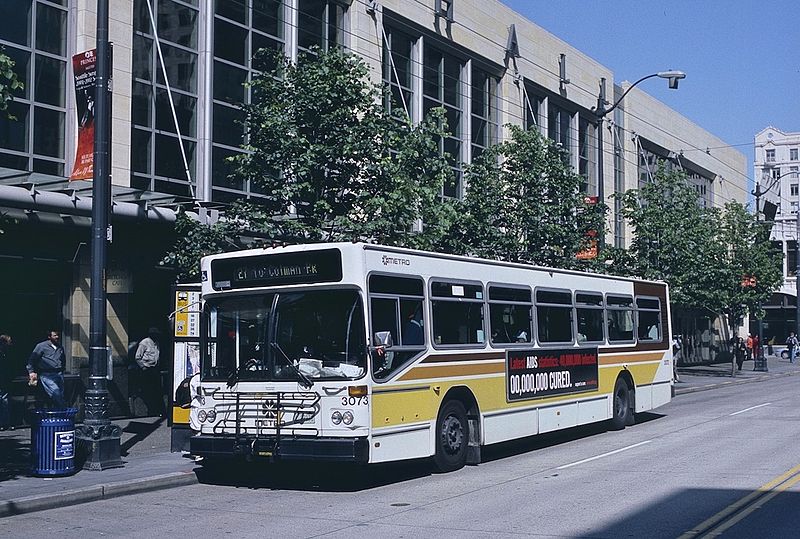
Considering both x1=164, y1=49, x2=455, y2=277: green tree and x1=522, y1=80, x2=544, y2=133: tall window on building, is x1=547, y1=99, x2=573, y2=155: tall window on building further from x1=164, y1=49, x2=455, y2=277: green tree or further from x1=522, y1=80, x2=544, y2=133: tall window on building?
x1=164, y1=49, x2=455, y2=277: green tree

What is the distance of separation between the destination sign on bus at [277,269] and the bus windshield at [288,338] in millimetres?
186

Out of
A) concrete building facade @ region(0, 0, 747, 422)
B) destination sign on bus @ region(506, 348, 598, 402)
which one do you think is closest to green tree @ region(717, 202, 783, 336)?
concrete building facade @ region(0, 0, 747, 422)

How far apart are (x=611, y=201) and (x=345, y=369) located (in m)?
37.3

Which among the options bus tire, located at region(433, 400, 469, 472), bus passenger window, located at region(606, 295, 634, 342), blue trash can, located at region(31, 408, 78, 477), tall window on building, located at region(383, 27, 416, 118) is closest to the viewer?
blue trash can, located at region(31, 408, 78, 477)

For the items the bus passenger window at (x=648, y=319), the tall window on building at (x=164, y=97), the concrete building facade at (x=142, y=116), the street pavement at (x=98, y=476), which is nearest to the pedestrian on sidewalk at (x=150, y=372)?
the concrete building facade at (x=142, y=116)

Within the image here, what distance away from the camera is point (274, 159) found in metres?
19.3

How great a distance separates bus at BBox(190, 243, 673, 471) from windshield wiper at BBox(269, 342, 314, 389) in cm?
1

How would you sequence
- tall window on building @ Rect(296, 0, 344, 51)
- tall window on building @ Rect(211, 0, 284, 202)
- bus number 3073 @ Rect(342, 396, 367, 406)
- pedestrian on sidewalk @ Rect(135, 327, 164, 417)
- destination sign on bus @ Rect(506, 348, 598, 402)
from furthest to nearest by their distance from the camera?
1. tall window on building @ Rect(296, 0, 344, 51)
2. tall window on building @ Rect(211, 0, 284, 202)
3. pedestrian on sidewalk @ Rect(135, 327, 164, 417)
4. destination sign on bus @ Rect(506, 348, 598, 402)
5. bus number 3073 @ Rect(342, 396, 367, 406)

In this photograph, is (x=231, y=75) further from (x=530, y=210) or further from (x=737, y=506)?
(x=737, y=506)

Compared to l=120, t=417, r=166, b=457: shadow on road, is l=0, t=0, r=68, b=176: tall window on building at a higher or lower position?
higher

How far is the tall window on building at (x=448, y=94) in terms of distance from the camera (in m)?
34.2

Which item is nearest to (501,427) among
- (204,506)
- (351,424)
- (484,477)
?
(484,477)

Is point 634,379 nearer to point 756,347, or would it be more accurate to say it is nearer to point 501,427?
point 501,427

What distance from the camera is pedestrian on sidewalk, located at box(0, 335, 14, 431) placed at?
60.7ft
